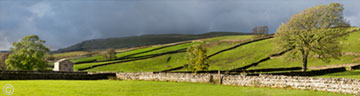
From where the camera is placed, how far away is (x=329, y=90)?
20969 mm

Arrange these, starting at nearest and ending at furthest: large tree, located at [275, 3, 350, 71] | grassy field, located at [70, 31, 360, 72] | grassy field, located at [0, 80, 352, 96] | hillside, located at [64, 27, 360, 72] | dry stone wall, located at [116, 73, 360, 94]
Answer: grassy field, located at [0, 80, 352, 96], dry stone wall, located at [116, 73, 360, 94], large tree, located at [275, 3, 350, 71], hillside, located at [64, 27, 360, 72], grassy field, located at [70, 31, 360, 72]

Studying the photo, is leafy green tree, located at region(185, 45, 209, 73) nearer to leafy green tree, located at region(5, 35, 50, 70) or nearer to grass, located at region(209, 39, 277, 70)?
grass, located at region(209, 39, 277, 70)

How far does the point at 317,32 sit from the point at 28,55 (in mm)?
61328

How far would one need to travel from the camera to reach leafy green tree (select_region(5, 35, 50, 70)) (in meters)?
65.9

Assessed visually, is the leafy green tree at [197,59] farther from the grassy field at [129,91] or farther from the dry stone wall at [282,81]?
the grassy field at [129,91]

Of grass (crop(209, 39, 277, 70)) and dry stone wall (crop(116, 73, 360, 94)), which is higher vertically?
grass (crop(209, 39, 277, 70))

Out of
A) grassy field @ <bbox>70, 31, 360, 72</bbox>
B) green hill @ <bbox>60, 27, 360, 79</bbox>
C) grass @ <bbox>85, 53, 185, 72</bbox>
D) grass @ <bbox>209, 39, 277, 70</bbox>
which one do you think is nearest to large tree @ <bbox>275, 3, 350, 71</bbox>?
green hill @ <bbox>60, 27, 360, 79</bbox>

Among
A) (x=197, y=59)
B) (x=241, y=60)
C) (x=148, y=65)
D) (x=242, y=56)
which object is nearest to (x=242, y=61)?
(x=241, y=60)

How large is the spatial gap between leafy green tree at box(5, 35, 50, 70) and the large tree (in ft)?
179

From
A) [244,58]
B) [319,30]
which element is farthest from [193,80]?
[244,58]

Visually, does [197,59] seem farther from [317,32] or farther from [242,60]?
[317,32]

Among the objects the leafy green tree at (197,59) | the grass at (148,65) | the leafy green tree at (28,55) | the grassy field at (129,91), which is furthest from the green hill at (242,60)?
the grassy field at (129,91)

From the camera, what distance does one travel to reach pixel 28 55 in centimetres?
6594

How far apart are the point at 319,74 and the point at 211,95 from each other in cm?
3278
